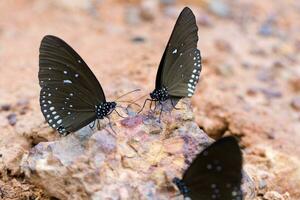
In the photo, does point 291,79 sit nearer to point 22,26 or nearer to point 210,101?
point 210,101

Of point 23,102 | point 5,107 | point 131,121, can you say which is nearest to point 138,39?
point 23,102

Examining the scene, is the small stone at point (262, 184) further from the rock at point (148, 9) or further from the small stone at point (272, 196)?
the rock at point (148, 9)

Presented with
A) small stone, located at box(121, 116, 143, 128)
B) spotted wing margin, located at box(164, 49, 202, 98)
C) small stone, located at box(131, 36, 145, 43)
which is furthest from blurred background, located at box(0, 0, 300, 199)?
small stone, located at box(121, 116, 143, 128)

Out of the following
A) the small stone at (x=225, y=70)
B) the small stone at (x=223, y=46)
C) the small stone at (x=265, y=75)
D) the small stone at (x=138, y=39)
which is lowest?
the small stone at (x=265, y=75)

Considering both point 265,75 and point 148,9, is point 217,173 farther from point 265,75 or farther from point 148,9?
point 148,9

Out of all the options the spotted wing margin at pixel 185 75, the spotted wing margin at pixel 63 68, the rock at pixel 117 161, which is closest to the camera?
the rock at pixel 117 161

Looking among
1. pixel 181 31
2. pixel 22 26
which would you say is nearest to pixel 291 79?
pixel 181 31

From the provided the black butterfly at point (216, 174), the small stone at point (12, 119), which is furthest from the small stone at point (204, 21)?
the black butterfly at point (216, 174)

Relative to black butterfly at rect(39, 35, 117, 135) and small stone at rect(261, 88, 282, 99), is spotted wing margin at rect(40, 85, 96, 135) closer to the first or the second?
black butterfly at rect(39, 35, 117, 135)
